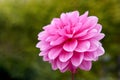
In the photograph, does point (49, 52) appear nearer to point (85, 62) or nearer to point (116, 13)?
point (85, 62)

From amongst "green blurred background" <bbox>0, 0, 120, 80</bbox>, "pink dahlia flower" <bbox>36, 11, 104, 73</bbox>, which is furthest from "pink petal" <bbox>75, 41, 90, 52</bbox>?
"green blurred background" <bbox>0, 0, 120, 80</bbox>

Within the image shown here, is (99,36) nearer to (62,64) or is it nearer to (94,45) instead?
(94,45)

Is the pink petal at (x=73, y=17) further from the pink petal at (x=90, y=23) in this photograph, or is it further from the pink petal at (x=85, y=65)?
the pink petal at (x=85, y=65)

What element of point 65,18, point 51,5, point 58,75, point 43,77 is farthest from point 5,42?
point 65,18

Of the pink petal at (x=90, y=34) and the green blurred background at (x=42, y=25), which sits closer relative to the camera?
the pink petal at (x=90, y=34)

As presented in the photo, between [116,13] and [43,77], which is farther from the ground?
[116,13]

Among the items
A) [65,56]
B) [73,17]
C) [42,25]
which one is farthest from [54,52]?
[42,25]

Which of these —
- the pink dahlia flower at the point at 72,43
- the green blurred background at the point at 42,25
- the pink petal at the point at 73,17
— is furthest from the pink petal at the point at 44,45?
the green blurred background at the point at 42,25
